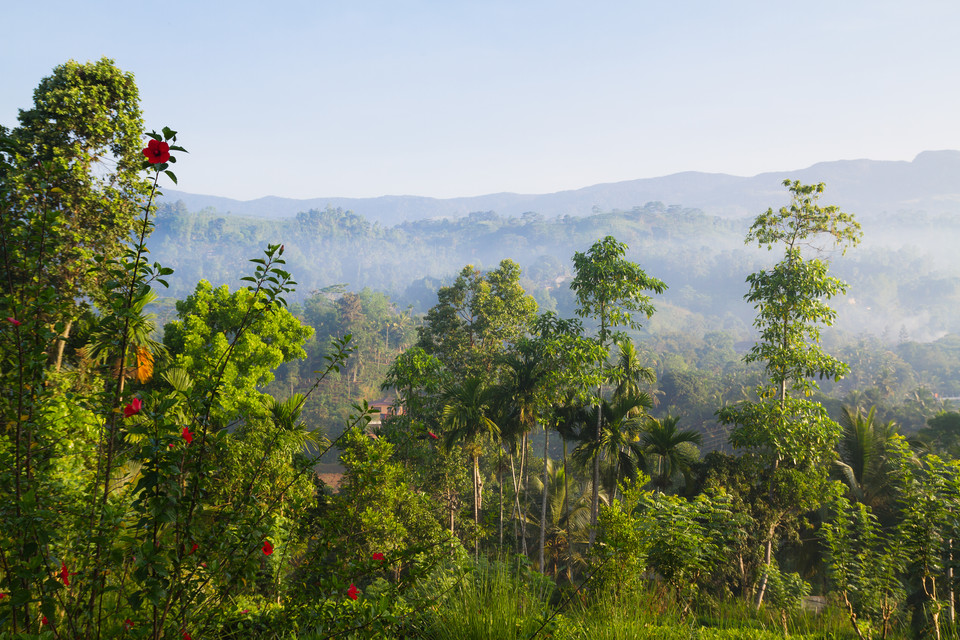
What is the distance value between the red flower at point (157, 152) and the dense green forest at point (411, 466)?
33mm

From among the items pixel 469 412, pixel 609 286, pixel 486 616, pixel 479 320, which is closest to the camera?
pixel 486 616

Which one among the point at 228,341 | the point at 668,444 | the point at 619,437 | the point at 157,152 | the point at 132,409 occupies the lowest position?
the point at 668,444

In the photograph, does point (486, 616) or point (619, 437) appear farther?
point (619, 437)

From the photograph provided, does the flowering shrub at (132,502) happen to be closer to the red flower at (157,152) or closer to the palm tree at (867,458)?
the red flower at (157,152)

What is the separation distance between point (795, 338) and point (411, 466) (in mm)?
11645

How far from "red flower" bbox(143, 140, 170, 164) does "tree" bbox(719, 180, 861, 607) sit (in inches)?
A: 477

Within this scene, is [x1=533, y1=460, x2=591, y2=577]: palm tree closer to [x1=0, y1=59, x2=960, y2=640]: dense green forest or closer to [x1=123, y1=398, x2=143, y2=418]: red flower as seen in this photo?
[x1=0, y1=59, x2=960, y2=640]: dense green forest

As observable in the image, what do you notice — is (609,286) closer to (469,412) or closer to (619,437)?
(619,437)

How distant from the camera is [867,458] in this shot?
611 inches

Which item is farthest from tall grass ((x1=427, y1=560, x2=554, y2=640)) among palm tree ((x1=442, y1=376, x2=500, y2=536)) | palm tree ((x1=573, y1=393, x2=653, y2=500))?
palm tree ((x1=573, y1=393, x2=653, y2=500))

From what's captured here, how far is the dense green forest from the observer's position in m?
2.31

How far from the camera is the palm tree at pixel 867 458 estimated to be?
1505 centimetres

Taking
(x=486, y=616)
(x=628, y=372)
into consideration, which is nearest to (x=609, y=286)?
(x=628, y=372)

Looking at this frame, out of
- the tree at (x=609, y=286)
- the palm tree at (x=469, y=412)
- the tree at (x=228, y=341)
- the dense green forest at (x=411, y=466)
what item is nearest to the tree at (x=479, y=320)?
the dense green forest at (x=411, y=466)
